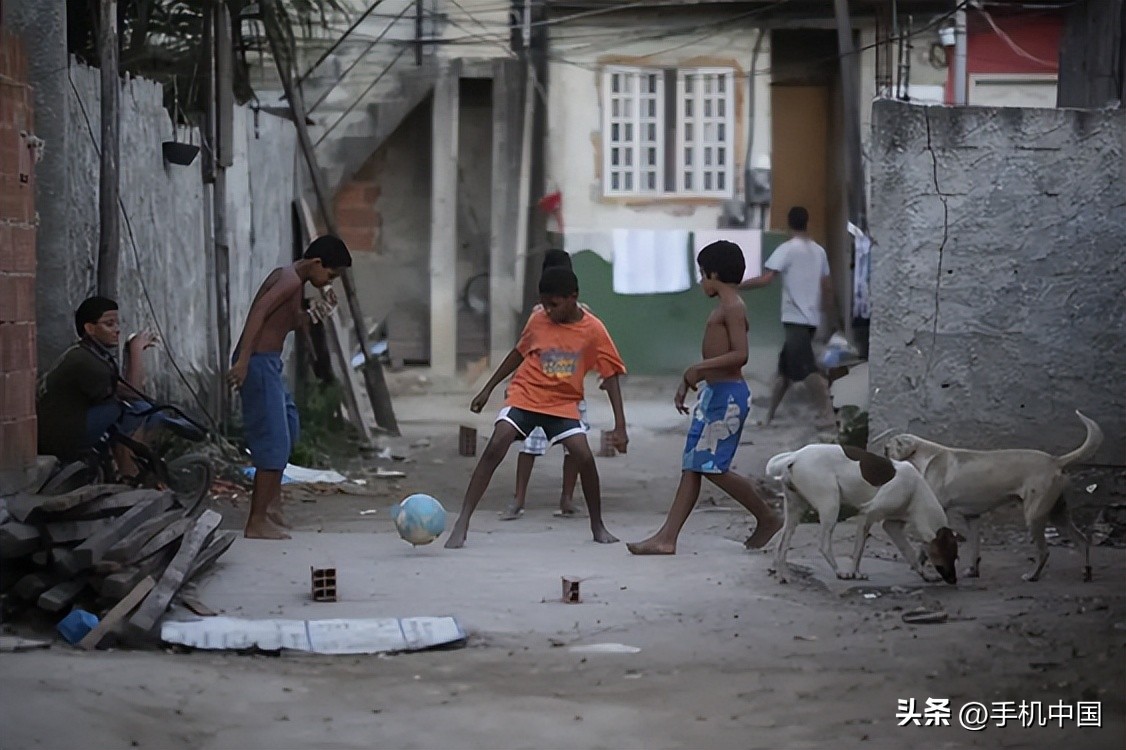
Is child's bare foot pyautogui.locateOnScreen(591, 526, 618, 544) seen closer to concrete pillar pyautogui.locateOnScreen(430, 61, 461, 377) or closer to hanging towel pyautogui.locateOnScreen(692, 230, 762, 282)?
concrete pillar pyautogui.locateOnScreen(430, 61, 461, 377)

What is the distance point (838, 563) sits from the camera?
791 centimetres

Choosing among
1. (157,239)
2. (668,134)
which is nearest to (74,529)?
(157,239)

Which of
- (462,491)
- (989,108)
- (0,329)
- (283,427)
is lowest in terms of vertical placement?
(462,491)

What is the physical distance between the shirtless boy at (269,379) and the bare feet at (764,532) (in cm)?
244

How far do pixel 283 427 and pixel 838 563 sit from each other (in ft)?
9.80

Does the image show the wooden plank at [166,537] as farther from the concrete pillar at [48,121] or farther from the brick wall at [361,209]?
the brick wall at [361,209]

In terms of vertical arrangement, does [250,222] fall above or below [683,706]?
above

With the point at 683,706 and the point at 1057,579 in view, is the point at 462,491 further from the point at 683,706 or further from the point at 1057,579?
the point at 683,706

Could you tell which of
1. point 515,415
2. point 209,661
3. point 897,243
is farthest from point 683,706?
point 897,243

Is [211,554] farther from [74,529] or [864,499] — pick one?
[864,499]

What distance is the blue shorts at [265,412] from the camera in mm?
8680

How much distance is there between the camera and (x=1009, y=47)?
65.1 ft

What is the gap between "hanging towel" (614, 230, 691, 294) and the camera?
19484mm

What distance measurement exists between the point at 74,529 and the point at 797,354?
28.6 feet
